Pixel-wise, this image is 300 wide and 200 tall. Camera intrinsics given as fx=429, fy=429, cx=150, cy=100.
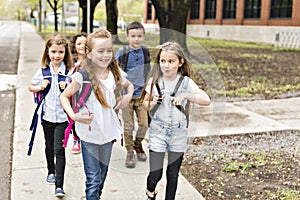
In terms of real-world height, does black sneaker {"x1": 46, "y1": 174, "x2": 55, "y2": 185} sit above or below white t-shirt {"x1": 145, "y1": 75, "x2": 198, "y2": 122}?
below

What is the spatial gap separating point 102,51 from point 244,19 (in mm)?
30348

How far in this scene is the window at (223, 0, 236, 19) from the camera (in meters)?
34.1

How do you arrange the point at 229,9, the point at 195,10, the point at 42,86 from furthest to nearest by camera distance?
the point at 195,10, the point at 229,9, the point at 42,86

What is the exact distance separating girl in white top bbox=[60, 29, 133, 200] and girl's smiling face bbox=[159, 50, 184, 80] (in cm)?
33

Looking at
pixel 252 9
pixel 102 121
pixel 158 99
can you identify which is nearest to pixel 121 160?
pixel 102 121

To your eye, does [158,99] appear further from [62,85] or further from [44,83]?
[44,83]

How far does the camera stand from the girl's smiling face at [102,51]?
305 centimetres

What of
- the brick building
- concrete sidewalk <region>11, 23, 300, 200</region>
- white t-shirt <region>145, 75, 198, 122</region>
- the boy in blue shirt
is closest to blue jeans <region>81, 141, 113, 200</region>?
white t-shirt <region>145, 75, 198, 122</region>

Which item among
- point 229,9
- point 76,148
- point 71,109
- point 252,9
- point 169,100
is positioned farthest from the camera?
point 229,9

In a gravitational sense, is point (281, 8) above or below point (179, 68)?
above

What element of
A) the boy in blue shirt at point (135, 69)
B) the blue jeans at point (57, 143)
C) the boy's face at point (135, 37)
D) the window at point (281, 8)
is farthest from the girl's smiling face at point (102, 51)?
the window at point (281, 8)

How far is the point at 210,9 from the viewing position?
38.3m

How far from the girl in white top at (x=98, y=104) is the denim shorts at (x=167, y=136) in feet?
0.91

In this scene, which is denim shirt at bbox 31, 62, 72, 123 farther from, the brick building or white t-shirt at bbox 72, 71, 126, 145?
the brick building
